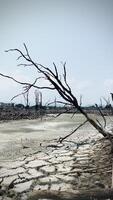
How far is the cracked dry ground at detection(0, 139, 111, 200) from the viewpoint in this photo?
20.0 ft

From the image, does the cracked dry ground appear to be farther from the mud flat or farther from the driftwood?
the driftwood

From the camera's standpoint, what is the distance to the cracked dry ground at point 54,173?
6.09 metres

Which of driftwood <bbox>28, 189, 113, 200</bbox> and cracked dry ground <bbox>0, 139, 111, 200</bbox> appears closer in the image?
driftwood <bbox>28, 189, 113, 200</bbox>

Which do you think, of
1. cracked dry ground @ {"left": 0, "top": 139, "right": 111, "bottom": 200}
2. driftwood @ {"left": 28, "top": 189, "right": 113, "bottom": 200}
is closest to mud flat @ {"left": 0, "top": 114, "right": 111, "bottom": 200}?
cracked dry ground @ {"left": 0, "top": 139, "right": 111, "bottom": 200}

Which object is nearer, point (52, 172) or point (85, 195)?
point (85, 195)

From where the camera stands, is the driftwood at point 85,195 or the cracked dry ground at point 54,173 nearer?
the driftwood at point 85,195

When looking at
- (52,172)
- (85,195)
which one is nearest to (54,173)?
Answer: (52,172)

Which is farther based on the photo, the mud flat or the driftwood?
the mud flat

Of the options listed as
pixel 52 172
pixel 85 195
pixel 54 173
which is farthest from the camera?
pixel 52 172

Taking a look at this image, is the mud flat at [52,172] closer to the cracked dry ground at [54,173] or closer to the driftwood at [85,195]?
the cracked dry ground at [54,173]

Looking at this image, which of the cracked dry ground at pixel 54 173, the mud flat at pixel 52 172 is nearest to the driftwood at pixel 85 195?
Answer: the mud flat at pixel 52 172

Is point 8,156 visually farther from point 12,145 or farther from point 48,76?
point 48,76

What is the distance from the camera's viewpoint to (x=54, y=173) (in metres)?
7.32

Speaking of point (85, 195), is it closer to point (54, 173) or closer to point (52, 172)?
point (54, 173)
